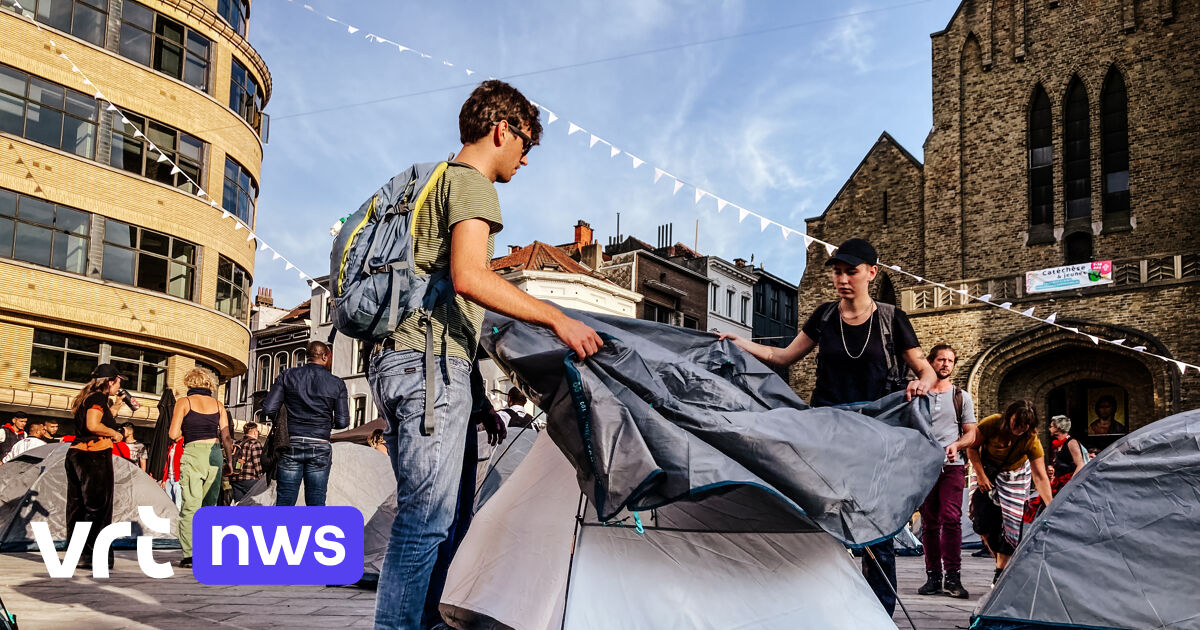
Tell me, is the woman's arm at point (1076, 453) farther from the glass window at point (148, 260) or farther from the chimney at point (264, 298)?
the chimney at point (264, 298)

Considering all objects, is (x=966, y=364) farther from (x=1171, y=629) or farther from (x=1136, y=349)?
(x=1171, y=629)

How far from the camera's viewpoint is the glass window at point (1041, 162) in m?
28.8

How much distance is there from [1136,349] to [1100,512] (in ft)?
76.1

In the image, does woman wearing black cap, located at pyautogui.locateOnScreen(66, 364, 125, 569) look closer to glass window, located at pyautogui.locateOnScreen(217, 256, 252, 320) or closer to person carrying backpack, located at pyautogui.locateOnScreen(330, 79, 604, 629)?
person carrying backpack, located at pyautogui.locateOnScreen(330, 79, 604, 629)

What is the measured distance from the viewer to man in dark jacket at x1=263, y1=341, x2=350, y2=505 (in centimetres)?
734

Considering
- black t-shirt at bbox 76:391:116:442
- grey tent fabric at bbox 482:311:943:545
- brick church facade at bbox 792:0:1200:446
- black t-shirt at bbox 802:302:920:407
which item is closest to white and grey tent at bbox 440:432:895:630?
grey tent fabric at bbox 482:311:943:545

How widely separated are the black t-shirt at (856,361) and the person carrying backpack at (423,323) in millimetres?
1993

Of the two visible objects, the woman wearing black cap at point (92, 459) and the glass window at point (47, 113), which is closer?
the woman wearing black cap at point (92, 459)

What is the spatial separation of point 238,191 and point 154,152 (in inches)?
121

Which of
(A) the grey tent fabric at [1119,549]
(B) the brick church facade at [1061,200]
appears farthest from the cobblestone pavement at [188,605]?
(B) the brick church facade at [1061,200]

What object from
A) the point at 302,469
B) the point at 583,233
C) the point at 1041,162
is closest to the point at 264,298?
the point at 583,233

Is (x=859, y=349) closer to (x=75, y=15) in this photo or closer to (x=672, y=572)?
(x=672, y=572)

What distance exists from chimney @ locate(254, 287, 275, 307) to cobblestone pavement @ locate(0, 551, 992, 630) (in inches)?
1769

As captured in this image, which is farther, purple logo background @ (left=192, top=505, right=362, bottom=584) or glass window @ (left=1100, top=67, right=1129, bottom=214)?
glass window @ (left=1100, top=67, right=1129, bottom=214)
